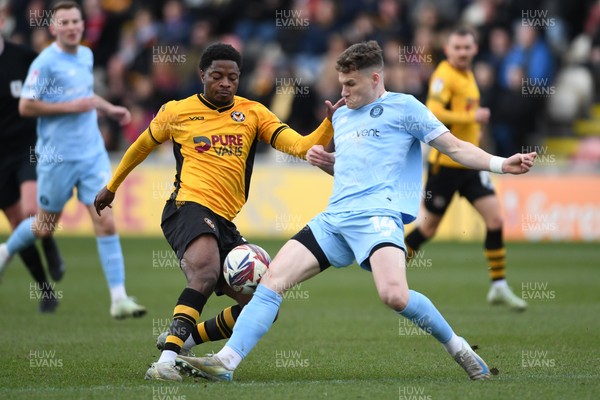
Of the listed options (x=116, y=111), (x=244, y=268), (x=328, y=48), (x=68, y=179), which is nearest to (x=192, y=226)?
(x=244, y=268)

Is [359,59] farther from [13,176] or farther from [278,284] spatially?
[13,176]

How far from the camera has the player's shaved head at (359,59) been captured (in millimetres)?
6992

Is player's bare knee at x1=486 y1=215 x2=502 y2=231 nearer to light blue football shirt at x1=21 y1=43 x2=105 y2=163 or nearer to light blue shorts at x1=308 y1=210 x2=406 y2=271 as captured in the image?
light blue football shirt at x1=21 y1=43 x2=105 y2=163

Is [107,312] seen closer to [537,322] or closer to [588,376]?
[537,322]

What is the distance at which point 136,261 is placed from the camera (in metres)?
16.6

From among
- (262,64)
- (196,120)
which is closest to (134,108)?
(262,64)

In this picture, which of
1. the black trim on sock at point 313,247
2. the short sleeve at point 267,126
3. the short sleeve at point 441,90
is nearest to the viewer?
the black trim on sock at point 313,247

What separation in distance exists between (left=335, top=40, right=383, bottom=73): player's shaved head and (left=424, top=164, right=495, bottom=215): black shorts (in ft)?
16.0

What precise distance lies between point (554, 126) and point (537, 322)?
11.9 metres
